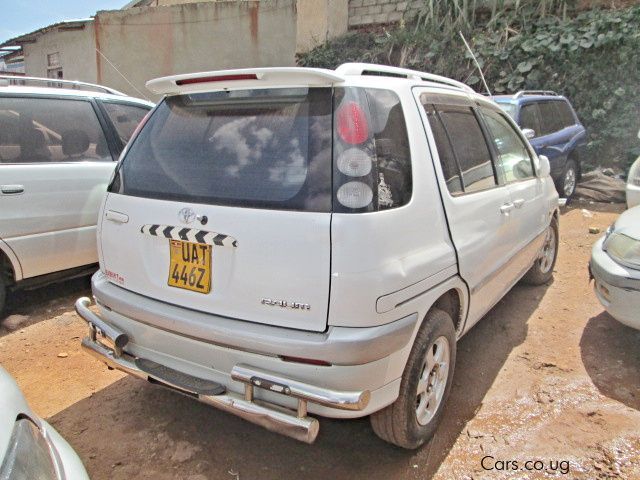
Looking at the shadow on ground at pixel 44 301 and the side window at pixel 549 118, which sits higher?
the side window at pixel 549 118

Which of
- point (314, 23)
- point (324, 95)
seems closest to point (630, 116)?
point (314, 23)

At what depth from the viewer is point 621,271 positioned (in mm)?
3061

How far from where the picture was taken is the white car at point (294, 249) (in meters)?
1.90

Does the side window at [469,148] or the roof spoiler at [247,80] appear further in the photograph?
the side window at [469,148]

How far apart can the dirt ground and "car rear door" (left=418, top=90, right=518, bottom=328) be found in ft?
1.67

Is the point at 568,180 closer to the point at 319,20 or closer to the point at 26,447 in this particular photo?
the point at 319,20

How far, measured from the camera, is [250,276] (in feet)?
6.55

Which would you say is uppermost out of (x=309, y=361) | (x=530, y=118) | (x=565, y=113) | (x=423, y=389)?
(x=565, y=113)

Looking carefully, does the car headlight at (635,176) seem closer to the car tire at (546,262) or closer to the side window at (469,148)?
the car tire at (546,262)

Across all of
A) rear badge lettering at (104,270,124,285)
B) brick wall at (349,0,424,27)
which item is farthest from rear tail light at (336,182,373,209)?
brick wall at (349,0,424,27)

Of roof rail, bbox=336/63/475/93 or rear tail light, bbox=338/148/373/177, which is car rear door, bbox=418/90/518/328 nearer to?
roof rail, bbox=336/63/475/93

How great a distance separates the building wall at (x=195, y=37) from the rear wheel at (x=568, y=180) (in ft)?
24.1

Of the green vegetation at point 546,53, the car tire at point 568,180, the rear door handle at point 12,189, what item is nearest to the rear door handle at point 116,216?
the rear door handle at point 12,189

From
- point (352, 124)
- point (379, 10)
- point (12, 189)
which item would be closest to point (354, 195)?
point (352, 124)
